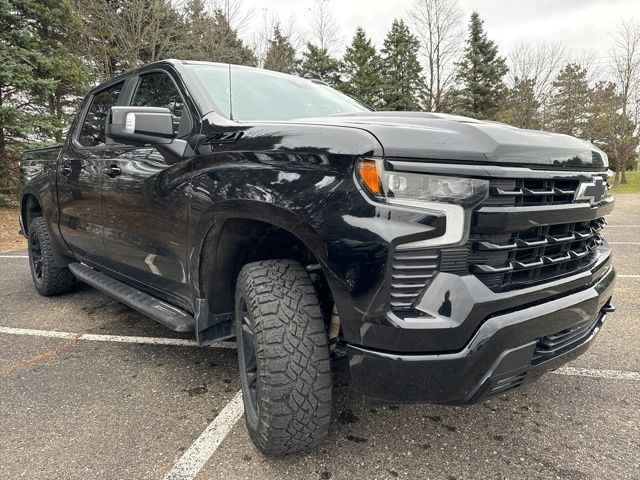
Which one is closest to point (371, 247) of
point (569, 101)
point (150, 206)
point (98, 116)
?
point (150, 206)

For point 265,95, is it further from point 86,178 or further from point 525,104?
point 525,104

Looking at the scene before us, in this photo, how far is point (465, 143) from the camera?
5.03ft

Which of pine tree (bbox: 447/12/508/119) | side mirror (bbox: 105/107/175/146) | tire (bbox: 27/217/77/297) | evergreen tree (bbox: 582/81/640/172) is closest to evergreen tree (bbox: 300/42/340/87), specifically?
pine tree (bbox: 447/12/508/119)

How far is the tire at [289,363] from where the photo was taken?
1.72m

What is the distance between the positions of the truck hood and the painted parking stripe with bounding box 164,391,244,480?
1.49m

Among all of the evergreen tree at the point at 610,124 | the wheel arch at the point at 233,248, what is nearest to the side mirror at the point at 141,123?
the wheel arch at the point at 233,248

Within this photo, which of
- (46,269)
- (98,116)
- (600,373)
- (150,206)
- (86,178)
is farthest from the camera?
(46,269)

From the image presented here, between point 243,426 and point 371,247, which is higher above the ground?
point 371,247

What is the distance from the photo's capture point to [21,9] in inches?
400

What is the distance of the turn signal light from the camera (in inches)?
59.0

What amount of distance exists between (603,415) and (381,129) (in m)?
1.84

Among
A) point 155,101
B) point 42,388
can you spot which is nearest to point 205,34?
point 155,101

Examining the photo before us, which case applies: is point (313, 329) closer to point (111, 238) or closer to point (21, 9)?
point (111, 238)

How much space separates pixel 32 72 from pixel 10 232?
3714 mm
